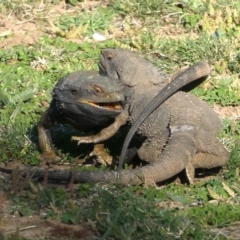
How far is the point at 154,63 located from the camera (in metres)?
8.41

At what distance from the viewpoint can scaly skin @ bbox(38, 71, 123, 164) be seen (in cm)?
648

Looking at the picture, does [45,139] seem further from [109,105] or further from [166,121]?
[166,121]

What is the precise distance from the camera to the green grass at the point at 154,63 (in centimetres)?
539

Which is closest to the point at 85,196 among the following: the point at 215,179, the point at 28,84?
the point at 215,179

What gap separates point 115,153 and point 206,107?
780 millimetres

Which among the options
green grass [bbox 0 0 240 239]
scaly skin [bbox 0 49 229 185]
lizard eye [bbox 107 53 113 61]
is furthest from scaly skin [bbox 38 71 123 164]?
green grass [bbox 0 0 240 239]

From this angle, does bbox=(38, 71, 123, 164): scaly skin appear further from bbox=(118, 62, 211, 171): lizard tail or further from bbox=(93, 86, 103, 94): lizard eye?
bbox=(118, 62, 211, 171): lizard tail

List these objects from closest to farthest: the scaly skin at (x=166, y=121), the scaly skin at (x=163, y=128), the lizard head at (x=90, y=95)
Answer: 1. the scaly skin at (x=163, y=128)
2. the scaly skin at (x=166, y=121)
3. the lizard head at (x=90, y=95)

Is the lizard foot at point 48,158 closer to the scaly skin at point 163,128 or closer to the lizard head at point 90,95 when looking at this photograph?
the scaly skin at point 163,128

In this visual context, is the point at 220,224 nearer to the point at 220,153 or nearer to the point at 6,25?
the point at 220,153

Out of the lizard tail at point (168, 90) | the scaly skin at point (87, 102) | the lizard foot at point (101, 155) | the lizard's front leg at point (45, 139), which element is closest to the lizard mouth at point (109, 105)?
the scaly skin at point (87, 102)

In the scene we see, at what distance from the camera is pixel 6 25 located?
30.0 ft

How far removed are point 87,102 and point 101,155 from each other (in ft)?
1.56

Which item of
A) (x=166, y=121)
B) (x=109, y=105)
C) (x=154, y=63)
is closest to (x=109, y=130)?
(x=109, y=105)
